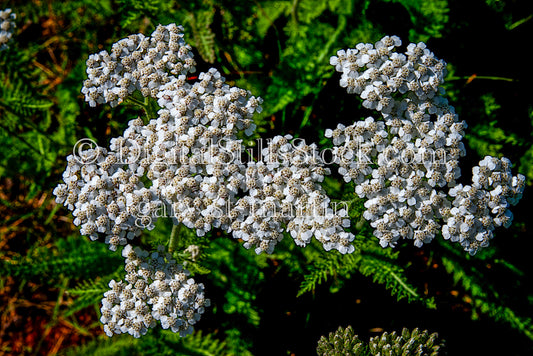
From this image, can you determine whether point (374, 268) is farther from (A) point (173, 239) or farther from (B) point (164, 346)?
(B) point (164, 346)

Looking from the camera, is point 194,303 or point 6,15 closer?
point 194,303

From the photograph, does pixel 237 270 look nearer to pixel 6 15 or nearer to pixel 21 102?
pixel 21 102

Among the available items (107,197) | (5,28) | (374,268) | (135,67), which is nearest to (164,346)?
(107,197)

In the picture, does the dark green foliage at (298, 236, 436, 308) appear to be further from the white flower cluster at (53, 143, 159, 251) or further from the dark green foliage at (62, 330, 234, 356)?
the white flower cluster at (53, 143, 159, 251)

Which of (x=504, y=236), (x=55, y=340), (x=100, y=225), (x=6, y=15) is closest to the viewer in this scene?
(x=100, y=225)

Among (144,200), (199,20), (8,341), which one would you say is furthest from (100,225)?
(8,341)

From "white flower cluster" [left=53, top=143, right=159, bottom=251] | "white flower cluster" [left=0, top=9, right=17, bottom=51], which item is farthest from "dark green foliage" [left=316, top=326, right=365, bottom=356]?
"white flower cluster" [left=0, top=9, right=17, bottom=51]
